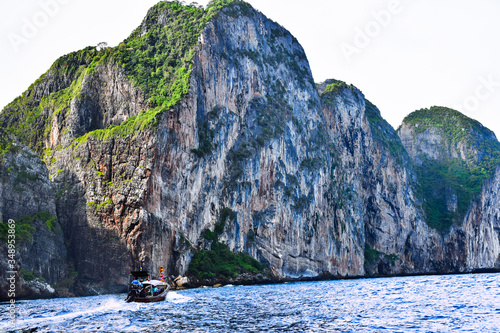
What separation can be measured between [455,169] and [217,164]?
11689cm

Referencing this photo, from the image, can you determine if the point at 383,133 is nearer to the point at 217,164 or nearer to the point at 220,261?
the point at 217,164

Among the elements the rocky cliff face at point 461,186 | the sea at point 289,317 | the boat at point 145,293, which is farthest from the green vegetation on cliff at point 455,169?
the boat at point 145,293

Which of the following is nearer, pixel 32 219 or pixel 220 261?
pixel 32 219

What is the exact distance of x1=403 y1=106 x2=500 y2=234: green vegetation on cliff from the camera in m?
168

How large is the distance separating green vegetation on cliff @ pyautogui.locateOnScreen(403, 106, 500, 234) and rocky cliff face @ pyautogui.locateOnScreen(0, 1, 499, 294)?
9.24 ft

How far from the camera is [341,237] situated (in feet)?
442

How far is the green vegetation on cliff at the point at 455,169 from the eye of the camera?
167500 mm

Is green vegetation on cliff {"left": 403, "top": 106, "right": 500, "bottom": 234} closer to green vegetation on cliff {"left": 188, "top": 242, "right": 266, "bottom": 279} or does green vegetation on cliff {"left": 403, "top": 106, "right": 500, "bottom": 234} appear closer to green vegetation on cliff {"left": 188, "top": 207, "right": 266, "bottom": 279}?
green vegetation on cliff {"left": 188, "top": 242, "right": 266, "bottom": 279}

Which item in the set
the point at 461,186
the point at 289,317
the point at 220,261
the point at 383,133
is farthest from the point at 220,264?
the point at 461,186

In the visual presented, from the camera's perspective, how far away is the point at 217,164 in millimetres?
105125

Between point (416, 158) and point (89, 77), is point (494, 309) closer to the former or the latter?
point (89, 77)

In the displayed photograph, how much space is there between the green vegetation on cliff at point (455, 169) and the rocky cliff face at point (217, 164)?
2.82 meters

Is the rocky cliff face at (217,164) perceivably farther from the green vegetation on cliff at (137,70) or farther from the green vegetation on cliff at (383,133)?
the green vegetation on cliff at (383,133)

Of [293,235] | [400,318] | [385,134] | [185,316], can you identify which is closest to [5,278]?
[185,316]
